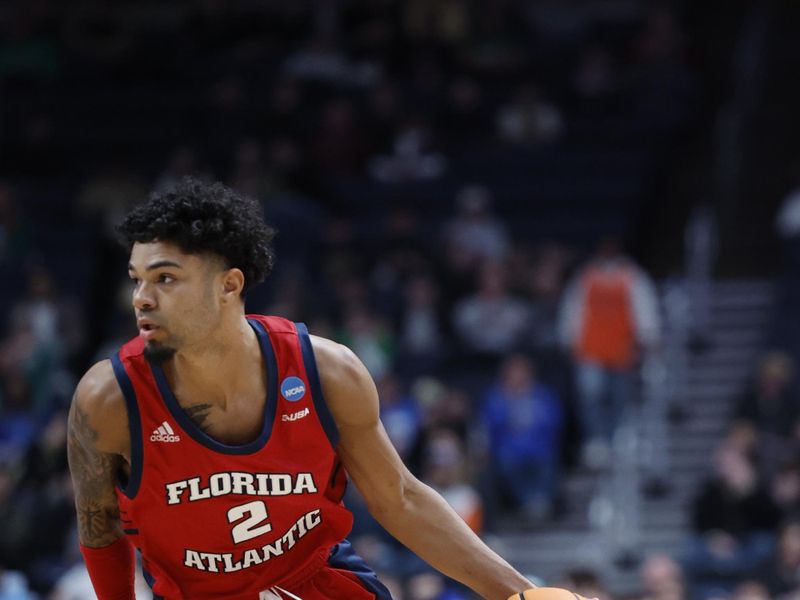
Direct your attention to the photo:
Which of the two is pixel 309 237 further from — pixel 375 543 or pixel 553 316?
pixel 375 543

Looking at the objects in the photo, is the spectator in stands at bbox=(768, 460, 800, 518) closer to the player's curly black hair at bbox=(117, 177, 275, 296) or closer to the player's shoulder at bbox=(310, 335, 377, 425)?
the player's shoulder at bbox=(310, 335, 377, 425)

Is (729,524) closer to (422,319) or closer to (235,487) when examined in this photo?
(422,319)

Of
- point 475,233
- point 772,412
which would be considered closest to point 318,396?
point 772,412

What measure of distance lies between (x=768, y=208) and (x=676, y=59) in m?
1.69

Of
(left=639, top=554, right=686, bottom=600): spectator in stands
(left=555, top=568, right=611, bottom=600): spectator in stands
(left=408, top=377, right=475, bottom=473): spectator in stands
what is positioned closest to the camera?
(left=555, top=568, right=611, bottom=600): spectator in stands

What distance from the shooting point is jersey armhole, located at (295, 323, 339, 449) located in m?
3.96

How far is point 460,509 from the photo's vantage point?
9805mm

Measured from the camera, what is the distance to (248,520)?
155 inches

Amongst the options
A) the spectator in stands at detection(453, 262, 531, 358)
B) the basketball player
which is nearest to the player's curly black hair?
the basketball player

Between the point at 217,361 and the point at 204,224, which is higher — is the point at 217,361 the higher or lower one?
the lower one

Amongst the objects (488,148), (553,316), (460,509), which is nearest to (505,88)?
(488,148)

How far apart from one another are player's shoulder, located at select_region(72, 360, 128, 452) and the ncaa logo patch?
422 millimetres

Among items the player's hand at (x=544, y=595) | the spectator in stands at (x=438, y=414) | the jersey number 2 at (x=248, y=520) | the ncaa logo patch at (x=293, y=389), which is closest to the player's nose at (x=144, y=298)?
the ncaa logo patch at (x=293, y=389)

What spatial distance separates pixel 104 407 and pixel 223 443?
1.08ft
